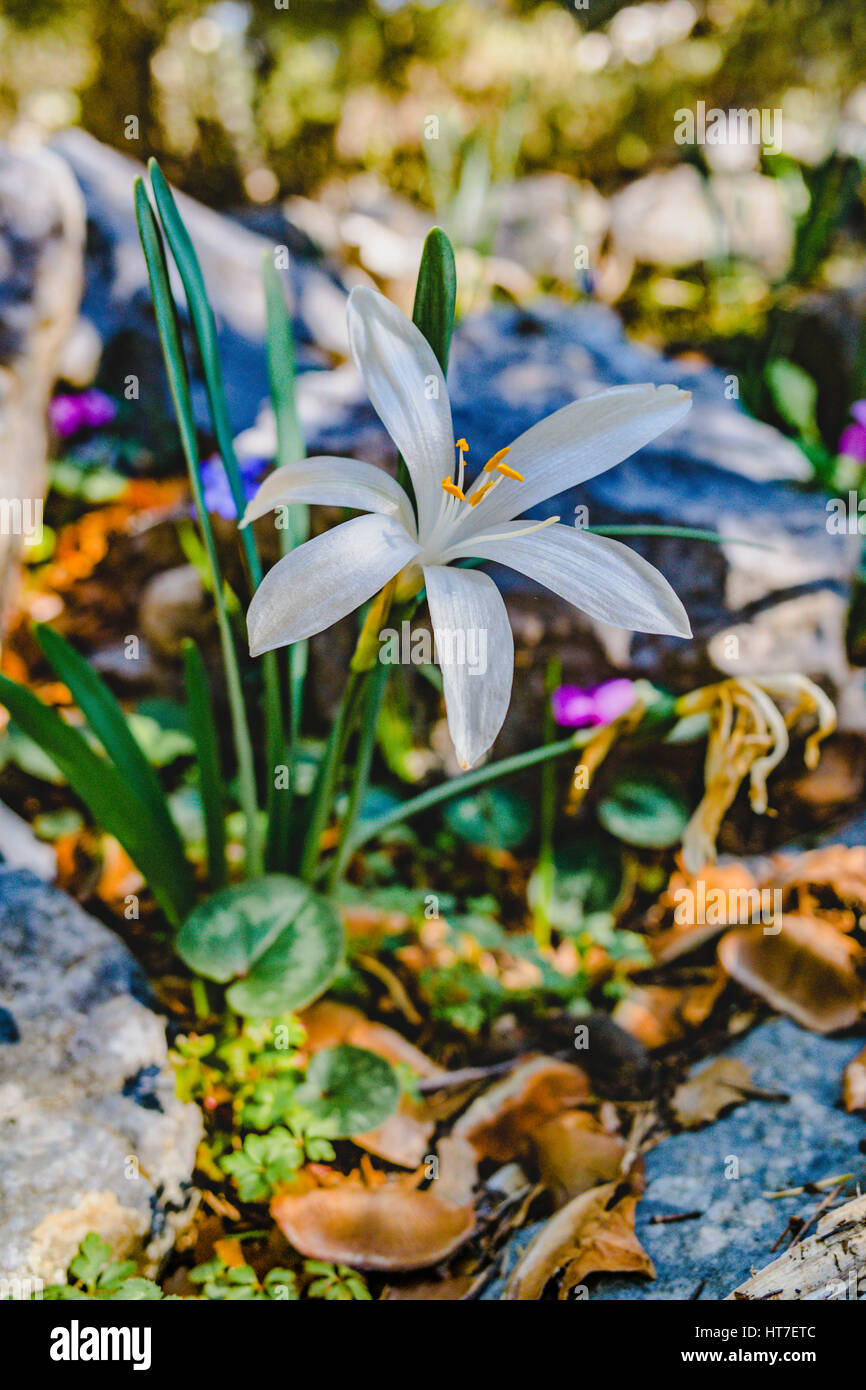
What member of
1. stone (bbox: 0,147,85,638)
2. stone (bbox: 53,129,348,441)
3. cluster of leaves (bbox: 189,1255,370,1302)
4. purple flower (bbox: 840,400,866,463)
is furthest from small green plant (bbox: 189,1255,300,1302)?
purple flower (bbox: 840,400,866,463)

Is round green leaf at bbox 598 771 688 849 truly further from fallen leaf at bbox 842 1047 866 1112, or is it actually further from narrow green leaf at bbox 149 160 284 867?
narrow green leaf at bbox 149 160 284 867

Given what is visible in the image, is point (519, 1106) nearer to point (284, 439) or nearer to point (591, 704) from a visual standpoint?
point (591, 704)

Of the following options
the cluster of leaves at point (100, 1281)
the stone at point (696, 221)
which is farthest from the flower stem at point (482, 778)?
the stone at point (696, 221)

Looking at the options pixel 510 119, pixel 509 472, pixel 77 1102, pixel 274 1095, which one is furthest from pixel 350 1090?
pixel 510 119

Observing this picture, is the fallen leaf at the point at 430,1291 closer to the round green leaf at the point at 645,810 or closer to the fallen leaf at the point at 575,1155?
the fallen leaf at the point at 575,1155

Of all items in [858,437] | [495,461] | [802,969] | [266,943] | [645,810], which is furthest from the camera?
[858,437]
